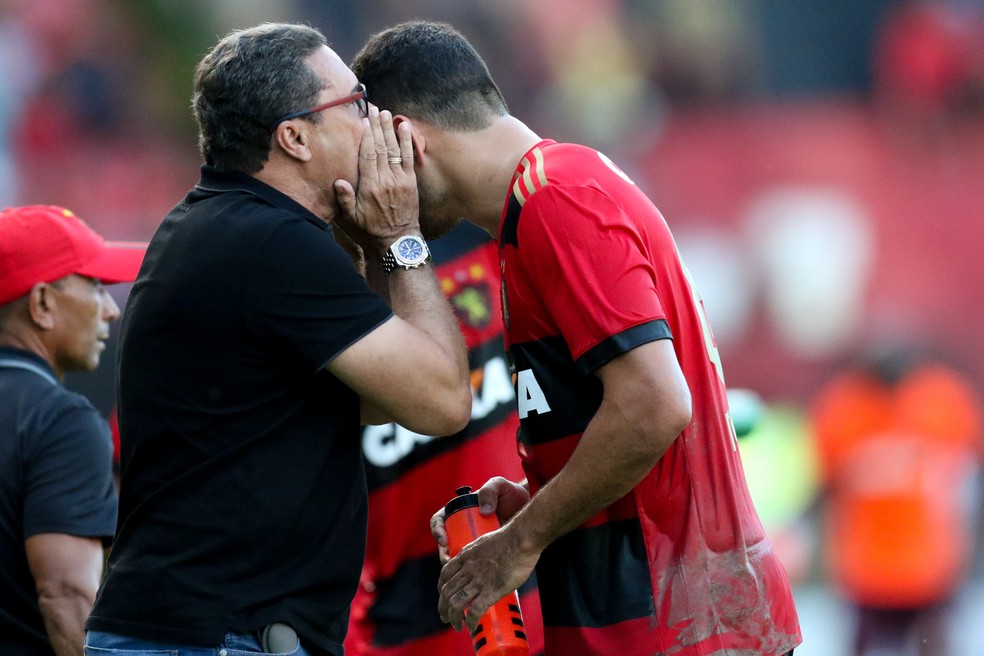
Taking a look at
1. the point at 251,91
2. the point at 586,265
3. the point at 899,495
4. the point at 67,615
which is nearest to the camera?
the point at 586,265

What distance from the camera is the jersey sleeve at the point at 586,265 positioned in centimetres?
226

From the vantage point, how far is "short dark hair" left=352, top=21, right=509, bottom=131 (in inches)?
106

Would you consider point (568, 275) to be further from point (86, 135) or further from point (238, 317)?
point (86, 135)

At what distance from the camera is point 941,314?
920cm

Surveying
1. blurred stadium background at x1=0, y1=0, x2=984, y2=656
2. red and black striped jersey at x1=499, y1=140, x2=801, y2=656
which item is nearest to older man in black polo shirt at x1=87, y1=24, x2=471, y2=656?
red and black striped jersey at x1=499, y1=140, x2=801, y2=656

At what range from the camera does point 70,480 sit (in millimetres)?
3172

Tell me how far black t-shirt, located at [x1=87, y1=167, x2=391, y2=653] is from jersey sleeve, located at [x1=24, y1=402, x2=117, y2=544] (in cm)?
74

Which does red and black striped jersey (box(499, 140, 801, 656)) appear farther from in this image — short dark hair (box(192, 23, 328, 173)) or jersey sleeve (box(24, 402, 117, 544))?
jersey sleeve (box(24, 402, 117, 544))

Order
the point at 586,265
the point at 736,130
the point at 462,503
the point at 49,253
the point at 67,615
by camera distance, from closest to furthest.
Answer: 1. the point at 586,265
2. the point at 462,503
3. the point at 67,615
4. the point at 49,253
5. the point at 736,130

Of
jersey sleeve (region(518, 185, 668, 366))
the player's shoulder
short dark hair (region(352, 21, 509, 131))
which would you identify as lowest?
jersey sleeve (region(518, 185, 668, 366))

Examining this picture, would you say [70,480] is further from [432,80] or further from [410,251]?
[432,80]

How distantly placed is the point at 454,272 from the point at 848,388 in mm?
5119

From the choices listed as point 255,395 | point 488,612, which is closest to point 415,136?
point 255,395

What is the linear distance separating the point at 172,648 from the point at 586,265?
1.08m
